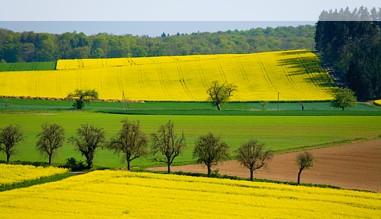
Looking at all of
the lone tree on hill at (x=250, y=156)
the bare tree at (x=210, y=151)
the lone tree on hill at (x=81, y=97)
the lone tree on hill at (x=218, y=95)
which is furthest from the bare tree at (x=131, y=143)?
the lone tree on hill at (x=218, y=95)

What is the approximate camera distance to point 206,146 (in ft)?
186

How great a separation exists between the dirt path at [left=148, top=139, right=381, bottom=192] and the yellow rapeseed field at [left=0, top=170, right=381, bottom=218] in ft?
16.6

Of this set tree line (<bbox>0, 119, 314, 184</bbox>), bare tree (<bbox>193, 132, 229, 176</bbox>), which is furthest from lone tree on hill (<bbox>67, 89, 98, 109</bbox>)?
bare tree (<bbox>193, 132, 229, 176</bbox>)

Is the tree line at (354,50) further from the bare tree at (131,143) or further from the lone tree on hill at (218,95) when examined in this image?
the bare tree at (131,143)

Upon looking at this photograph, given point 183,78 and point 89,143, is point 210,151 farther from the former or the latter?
point 183,78

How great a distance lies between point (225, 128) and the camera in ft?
260

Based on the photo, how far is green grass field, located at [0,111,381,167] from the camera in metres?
66.3

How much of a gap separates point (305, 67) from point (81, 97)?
4521 centimetres

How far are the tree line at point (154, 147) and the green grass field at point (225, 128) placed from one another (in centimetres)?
151

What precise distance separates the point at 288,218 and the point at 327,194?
7547mm

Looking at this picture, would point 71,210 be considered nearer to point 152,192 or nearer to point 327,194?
point 152,192

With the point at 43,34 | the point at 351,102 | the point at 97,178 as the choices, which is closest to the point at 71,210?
the point at 97,178

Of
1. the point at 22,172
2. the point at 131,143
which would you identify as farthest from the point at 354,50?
the point at 22,172

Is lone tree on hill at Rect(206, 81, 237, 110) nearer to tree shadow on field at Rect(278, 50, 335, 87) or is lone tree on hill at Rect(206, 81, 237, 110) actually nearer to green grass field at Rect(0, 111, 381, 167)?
green grass field at Rect(0, 111, 381, 167)
